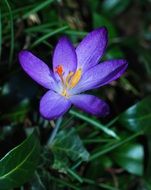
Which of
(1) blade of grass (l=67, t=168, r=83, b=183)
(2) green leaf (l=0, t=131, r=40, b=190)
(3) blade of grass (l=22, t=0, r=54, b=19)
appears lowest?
(1) blade of grass (l=67, t=168, r=83, b=183)

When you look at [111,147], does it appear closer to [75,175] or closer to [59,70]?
[75,175]

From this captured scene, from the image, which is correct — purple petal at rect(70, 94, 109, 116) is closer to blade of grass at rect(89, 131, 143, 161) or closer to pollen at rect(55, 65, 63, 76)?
pollen at rect(55, 65, 63, 76)

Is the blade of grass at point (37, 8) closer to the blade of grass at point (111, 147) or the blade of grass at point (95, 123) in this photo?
the blade of grass at point (95, 123)

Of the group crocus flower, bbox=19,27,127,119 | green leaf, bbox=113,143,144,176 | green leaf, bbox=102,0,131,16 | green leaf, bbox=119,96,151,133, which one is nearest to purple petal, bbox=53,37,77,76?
crocus flower, bbox=19,27,127,119

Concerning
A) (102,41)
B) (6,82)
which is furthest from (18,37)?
(102,41)

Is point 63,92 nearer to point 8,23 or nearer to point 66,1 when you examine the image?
point 8,23

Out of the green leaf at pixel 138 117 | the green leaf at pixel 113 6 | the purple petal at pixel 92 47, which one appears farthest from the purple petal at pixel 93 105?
the green leaf at pixel 113 6

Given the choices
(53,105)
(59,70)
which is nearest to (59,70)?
(59,70)
